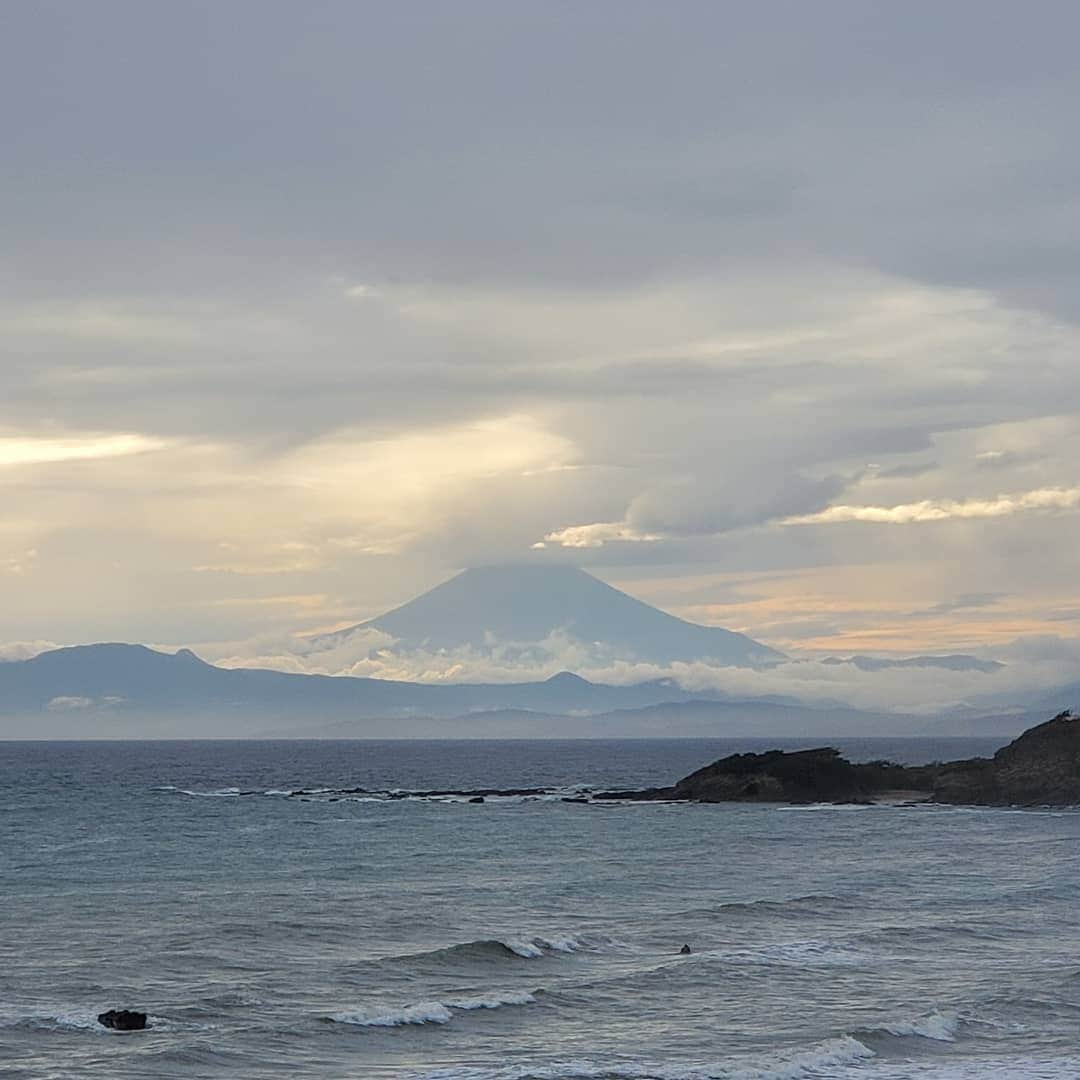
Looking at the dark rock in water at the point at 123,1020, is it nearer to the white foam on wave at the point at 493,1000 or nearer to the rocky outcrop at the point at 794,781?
the white foam on wave at the point at 493,1000

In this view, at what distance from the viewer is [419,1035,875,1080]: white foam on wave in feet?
A: 114

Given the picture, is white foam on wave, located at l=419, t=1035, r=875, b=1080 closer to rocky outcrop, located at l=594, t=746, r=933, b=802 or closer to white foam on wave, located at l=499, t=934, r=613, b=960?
white foam on wave, located at l=499, t=934, r=613, b=960

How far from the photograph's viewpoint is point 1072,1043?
38.1 metres

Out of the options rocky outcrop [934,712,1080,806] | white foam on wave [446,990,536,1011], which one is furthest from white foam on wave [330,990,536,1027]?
rocky outcrop [934,712,1080,806]

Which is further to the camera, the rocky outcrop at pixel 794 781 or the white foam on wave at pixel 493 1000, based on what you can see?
the rocky outcrop at pixel 794 781

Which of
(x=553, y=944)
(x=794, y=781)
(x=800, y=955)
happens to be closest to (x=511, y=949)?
(x=553, y=944)

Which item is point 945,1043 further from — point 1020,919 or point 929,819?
point 929,819

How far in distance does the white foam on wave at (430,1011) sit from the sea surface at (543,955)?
4.1 inches

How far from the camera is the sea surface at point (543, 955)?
37.0m

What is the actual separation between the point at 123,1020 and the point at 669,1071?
45.5 ft

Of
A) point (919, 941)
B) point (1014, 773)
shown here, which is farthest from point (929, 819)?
point (919, 941)

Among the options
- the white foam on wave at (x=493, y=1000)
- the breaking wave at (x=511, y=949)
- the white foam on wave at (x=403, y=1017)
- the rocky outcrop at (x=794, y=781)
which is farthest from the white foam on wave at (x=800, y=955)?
the rocky outcrop at (x=794, y=781)

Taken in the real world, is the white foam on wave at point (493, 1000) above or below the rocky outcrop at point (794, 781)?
below

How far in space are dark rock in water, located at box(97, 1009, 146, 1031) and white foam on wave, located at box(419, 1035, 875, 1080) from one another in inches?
332
